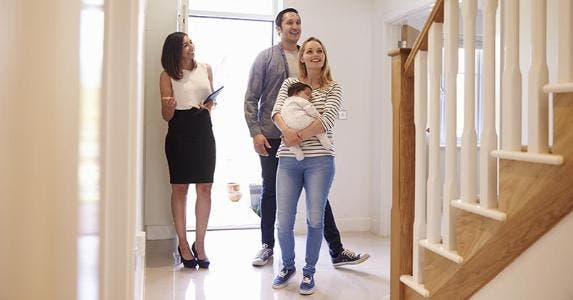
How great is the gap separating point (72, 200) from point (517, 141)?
1310 mm

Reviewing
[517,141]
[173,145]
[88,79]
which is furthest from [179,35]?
[88,79]

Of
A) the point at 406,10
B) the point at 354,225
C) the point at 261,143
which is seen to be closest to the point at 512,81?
the point at 261,143

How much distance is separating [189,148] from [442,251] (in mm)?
1752

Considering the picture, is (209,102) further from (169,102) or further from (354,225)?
(354,225)

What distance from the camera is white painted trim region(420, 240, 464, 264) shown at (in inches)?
62.7

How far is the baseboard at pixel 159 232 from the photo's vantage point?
3305 mm

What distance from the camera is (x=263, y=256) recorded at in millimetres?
3029

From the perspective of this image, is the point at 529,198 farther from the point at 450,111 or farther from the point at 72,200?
the point at 72,200

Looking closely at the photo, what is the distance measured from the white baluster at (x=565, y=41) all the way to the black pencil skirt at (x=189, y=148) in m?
2.10

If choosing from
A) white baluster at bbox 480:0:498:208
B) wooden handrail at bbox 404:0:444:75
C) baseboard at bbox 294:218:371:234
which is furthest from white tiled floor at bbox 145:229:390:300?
wooden handrail at bbox 404:0:444:75

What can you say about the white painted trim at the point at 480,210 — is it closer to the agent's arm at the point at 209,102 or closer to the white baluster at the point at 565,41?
the white baluster at the point at 565,41

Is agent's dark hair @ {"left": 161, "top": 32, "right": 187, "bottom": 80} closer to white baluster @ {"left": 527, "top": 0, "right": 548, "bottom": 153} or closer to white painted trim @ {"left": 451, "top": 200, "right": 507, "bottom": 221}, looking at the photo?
white painted trim @ {"left": 451, "top": 200, "right": 507, "bottom": 221}

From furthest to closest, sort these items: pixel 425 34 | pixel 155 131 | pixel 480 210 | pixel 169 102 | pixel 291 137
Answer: pixel 155 131 → pixel 169 102 → pixel 291 137 → pixel 425 34 → pixel 480 210

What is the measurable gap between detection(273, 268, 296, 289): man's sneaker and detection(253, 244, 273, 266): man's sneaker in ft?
1.36
